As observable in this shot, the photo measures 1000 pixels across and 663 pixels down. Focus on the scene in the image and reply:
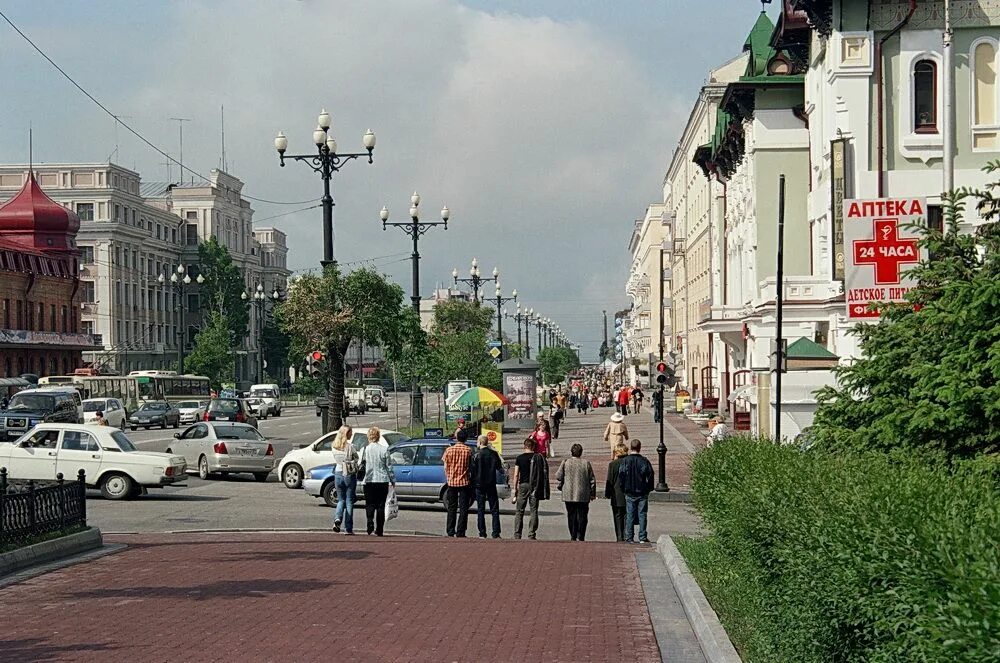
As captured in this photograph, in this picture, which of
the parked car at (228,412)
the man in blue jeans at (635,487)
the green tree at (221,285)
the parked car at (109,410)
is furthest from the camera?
the green tree at (221,285)

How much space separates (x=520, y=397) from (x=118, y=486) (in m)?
21.5

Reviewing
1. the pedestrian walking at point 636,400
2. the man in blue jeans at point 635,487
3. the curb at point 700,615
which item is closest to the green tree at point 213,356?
the pedestrian walking at point 636,400

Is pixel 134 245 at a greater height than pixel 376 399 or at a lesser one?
greater

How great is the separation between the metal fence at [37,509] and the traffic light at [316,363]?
841 inches

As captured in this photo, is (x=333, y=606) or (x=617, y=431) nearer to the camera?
(x=333, y=606)

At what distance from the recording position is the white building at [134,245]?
119 meters

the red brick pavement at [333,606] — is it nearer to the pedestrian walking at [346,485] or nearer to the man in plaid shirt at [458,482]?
the pedestrian walking at [346,485]

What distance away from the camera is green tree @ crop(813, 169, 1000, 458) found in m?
13.8

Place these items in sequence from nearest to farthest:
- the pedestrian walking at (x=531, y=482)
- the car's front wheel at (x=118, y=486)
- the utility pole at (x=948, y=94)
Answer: the pedestrian walking at (x=531, y=482), the utility pole at (x=948, y=94), the car's front wheel at (x=118, y=486)

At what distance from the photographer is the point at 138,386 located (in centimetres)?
7888

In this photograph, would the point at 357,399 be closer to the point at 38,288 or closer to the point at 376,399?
the point at 376,399

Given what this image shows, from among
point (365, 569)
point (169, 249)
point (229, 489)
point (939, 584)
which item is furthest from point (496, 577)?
point (169, 249)

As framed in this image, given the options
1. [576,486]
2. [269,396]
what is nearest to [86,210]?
[269,396]

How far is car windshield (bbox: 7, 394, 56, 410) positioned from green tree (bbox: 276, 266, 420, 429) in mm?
15502
